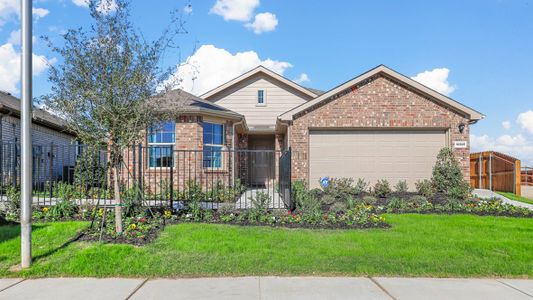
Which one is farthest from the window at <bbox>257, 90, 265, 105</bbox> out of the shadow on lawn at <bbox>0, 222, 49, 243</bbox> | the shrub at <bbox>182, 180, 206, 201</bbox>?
the shadow on lawn at <bbox>0, 222, 49, 243</bbox>

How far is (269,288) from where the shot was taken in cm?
447

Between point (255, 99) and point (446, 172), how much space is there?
385 inches

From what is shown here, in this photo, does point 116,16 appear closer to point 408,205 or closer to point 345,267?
point 345,267

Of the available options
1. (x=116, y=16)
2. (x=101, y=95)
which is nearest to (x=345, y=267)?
(x=101, y=95)

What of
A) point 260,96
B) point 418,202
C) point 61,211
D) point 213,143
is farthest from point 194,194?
point 260,96

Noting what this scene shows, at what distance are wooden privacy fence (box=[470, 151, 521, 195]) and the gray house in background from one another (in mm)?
15908

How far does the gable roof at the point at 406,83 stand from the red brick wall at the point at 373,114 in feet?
0.56

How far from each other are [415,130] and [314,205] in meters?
6.80

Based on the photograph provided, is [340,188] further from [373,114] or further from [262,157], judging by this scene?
[262,157]

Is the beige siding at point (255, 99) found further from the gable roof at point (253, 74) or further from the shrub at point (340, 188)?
the shrub at point (340, 188)

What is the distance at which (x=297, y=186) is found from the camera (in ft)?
39.9

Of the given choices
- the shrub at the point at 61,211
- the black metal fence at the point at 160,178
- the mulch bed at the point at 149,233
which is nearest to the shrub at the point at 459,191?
the mulch bed at the point at 149,233

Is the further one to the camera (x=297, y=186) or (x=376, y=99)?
(x=376, y=99)

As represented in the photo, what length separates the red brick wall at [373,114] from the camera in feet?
44.6
